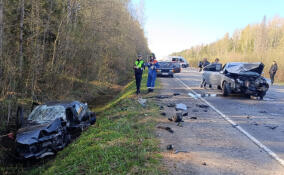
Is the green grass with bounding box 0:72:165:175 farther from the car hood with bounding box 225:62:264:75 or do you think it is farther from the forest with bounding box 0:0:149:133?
the car hood with bounding box 225:62:264:75

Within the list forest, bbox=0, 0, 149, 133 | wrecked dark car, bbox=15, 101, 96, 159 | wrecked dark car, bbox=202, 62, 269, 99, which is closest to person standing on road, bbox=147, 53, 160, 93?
wrecked dark car, bbox=202, 62, 269, 99

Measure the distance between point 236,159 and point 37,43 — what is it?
1042cm

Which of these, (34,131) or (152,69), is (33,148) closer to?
(34,131)

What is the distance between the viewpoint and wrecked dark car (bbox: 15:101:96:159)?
5.66 meters

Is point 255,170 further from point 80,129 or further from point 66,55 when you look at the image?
point 66,55

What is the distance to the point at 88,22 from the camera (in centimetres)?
1548

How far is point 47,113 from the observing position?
274 inches

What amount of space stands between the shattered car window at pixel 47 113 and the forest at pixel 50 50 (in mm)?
2118

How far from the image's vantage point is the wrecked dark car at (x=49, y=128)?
566 centimetres

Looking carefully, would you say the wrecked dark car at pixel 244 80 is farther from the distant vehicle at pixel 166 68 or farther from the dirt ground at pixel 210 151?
the distant vehicle at pixel 166 68

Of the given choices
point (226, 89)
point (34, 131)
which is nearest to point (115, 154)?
point (34, 131)

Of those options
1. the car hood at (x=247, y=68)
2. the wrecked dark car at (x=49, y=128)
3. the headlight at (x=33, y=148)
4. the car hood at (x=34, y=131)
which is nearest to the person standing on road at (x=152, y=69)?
the car hood at (x=247, y=68)

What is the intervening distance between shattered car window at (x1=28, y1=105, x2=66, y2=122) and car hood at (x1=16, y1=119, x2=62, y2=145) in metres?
0.37

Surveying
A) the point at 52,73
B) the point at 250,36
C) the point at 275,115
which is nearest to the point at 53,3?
the point at 52,73
